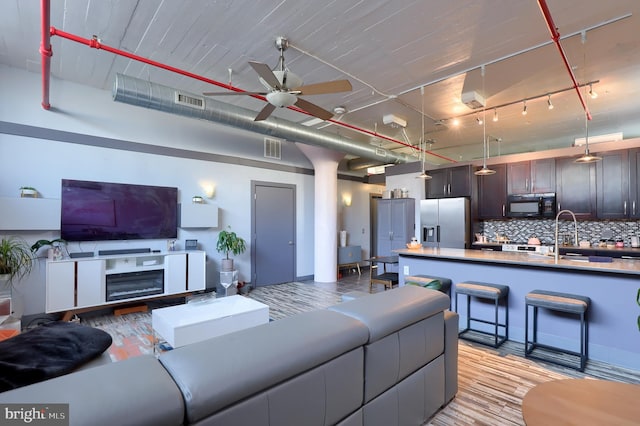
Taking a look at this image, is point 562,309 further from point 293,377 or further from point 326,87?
point 326,87

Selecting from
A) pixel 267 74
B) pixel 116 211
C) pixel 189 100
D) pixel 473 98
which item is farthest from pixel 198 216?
pixel 473 98

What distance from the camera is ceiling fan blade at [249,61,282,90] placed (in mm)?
2564

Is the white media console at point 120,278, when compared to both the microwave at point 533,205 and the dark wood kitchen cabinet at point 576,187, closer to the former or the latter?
the microwave at point 533,205

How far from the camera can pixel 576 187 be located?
527 cm

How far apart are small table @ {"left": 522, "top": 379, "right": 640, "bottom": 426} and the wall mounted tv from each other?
527cm

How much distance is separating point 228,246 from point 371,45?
162 inches

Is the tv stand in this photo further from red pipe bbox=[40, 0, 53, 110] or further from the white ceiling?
the white ceiling

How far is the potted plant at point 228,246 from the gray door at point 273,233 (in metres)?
0.59

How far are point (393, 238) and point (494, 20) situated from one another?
204 inches

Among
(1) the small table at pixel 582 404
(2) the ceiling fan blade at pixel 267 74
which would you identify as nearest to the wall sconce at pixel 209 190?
(2) the ceiling fan blade at pixel 267 74

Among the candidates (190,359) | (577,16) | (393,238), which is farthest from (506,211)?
(190,359)

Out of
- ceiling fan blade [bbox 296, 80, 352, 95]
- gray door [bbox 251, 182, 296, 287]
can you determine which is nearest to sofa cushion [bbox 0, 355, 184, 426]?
ceiling fan blade [bbox 296, 80, 352, 95]

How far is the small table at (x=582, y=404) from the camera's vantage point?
1.31m

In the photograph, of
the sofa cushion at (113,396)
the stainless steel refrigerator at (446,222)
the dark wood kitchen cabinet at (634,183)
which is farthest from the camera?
the stainless steel refrigerator at (446,222)
